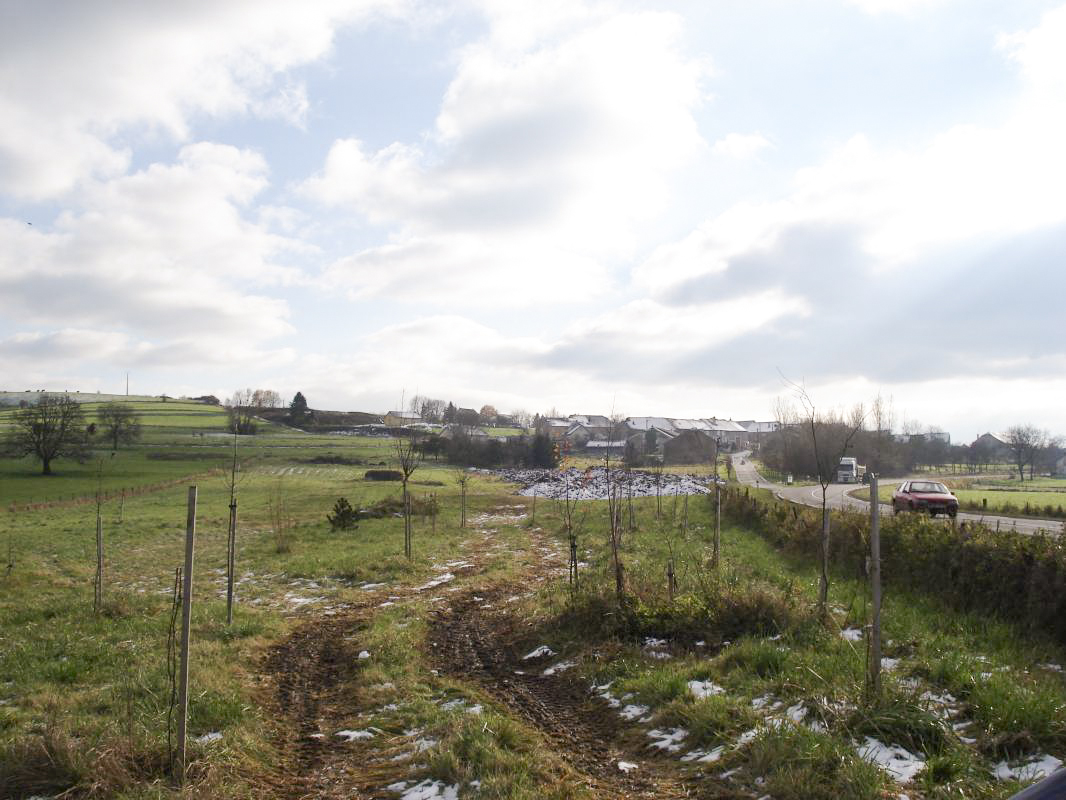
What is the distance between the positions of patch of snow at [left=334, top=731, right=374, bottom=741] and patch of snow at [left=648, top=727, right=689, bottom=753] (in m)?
2.61

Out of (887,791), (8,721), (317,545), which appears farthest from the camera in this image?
(317,545)

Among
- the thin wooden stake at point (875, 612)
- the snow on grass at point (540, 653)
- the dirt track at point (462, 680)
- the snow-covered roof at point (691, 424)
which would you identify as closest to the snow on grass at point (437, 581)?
the dirt track at point (462, 680)

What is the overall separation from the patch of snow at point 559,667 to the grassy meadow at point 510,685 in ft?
0.18

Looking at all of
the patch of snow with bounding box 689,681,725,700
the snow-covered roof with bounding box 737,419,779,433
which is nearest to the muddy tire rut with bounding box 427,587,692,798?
the patch of snow with bounding box 689,681,725,700

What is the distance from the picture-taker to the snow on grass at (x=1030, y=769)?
447cm

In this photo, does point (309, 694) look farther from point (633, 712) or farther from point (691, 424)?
point (691, 424)

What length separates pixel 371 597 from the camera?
511 inches

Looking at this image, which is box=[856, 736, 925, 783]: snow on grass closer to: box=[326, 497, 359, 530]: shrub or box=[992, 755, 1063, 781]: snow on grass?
box=[992, 755, 1063, 781]: snow on grass

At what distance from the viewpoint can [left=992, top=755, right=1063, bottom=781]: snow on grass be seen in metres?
4.47

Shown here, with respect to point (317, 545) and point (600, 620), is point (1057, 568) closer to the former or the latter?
point (600, 620)

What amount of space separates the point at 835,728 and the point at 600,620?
4118 mm

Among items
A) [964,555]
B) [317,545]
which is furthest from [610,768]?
[317,545]

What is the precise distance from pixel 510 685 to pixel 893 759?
13.4ft

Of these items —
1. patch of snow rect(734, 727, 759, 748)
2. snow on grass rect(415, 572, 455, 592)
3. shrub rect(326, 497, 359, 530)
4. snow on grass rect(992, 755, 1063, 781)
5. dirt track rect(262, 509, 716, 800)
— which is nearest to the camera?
snow on grass rect(992, 755, 1063, 781)
